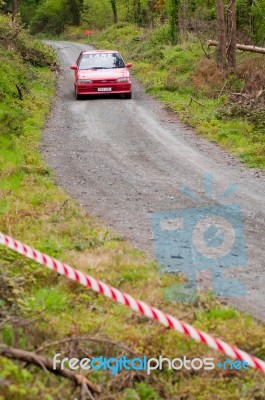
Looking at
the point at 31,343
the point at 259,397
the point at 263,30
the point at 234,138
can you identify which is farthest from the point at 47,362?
the point at 263,30

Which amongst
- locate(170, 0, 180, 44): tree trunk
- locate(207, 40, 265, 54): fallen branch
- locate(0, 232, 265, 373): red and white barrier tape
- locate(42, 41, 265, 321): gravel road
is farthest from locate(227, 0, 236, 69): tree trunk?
locate(0, 232, 265, 373): red and white barrier tape

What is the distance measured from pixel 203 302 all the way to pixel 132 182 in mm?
5126

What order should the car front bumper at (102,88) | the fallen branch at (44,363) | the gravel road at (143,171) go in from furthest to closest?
1. the car front bumper at (102,88)
2. the gravel road at (143,171)
3. the fallen branch at (44,363)

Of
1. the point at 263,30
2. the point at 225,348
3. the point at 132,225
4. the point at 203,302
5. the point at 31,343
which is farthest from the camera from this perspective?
the point at 263,30

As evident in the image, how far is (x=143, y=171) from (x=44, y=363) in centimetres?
744

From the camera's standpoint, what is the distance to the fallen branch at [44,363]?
13.8 feet

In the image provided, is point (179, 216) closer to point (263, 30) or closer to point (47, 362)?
point (47, 362)

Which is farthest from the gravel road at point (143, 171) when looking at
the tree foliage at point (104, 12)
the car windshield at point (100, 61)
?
the tree foliage at point (104, 12)

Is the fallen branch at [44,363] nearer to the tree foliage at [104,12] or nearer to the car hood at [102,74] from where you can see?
the car hood at [102,74]

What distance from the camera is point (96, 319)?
211 inches

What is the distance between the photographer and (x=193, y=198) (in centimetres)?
962

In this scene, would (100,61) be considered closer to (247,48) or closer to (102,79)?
(102,79)

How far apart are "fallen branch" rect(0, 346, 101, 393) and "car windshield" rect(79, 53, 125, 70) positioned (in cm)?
1692

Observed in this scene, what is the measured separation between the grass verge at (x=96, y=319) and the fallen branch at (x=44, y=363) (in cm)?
7
